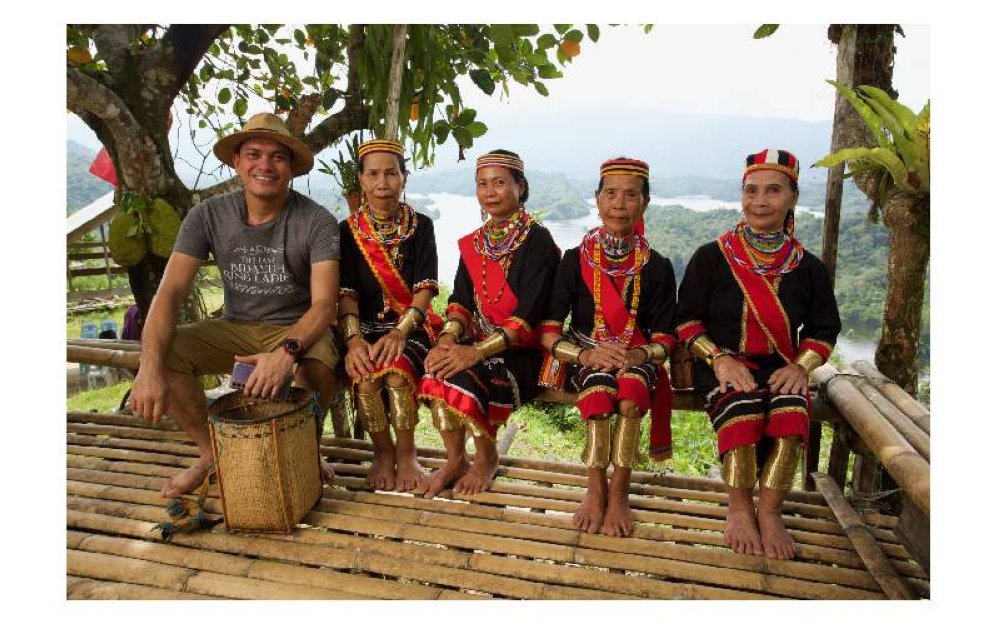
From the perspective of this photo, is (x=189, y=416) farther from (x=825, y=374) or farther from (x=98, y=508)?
Answer: (x=825, y=374)

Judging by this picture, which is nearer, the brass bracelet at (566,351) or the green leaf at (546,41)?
the brass bracelet at (566,351)

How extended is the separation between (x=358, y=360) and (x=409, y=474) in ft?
Answer: 1.96

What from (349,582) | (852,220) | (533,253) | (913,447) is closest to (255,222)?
(533,253)

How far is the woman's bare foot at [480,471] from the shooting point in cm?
298

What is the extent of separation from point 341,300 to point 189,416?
2.90ft

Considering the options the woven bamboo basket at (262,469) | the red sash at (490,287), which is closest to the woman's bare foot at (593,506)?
the red sash at (490,287)

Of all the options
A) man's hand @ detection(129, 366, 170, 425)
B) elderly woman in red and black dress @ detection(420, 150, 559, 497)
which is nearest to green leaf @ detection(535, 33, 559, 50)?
elderly woman in red and black dress @ detection(420, 150, 559, 497)

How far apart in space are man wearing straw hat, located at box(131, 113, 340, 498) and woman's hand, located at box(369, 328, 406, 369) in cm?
22

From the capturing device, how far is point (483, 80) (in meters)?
4.00

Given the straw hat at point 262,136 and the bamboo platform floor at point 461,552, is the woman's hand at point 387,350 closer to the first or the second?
the bamboo platform floor at point 461,552

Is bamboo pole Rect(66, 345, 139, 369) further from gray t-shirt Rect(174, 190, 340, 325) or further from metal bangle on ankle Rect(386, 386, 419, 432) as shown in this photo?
metal bangle on ankle Rect(386, 386, 419, 432)

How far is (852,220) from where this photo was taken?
44.6 ft

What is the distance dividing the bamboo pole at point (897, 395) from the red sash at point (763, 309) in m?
0.52

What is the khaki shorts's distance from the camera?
2.93m
